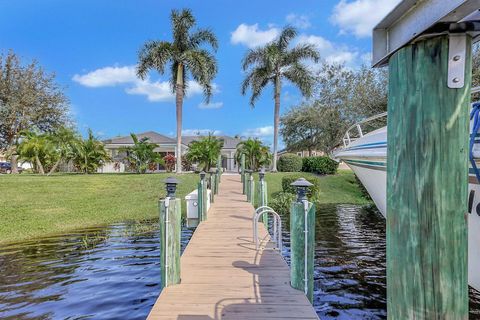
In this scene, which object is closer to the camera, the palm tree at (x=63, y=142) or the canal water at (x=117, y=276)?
the canal water at (x=117, y=276)

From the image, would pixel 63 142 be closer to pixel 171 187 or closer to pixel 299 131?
pixel 171 187

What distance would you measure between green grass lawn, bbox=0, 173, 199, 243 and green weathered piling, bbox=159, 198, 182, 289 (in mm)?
Answer: 8312

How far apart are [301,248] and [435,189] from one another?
3322 mm

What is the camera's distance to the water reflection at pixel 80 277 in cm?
588

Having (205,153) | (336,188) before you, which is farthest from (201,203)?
(205,153)

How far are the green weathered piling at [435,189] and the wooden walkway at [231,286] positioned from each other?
8.20 ft

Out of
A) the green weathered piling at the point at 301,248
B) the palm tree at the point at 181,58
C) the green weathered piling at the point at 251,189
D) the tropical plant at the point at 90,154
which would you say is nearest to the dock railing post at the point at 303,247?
the green weathered piling at the point at 301,248

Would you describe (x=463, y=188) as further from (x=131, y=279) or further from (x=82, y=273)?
(x=82, y=273)

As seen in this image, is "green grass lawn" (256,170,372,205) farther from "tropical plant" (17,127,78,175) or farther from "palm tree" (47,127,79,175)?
"tropical plant" (17,127,78,175)

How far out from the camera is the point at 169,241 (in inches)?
195

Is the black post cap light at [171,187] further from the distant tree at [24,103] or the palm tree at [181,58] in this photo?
the distant tree at [24,103]

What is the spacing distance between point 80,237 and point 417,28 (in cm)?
1178

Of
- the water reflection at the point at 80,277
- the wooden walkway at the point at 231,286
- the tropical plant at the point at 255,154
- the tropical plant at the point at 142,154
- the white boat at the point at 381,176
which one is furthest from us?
the tropical plant at the point at 255,154

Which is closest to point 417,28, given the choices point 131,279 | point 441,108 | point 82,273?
point 441,108
